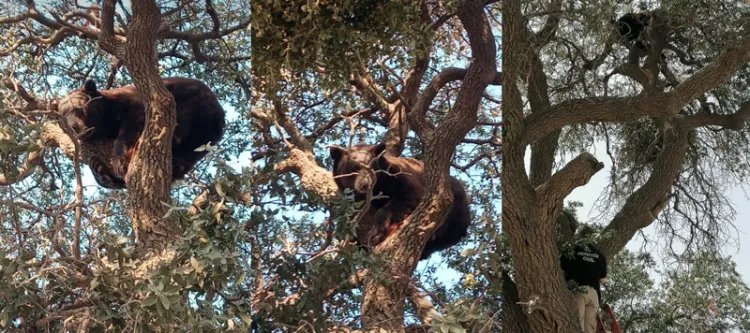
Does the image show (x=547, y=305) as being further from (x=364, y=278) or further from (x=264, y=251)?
(x=264, y=251)

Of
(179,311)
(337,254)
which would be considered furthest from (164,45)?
(179,311)

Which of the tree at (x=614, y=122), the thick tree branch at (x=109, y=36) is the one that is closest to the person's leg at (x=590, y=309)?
the tree at (x=614, y=122)

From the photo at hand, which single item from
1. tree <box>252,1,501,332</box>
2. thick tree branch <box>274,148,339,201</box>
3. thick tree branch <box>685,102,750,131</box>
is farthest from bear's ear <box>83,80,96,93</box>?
thick tree branch <box>685,102,750,131</box>

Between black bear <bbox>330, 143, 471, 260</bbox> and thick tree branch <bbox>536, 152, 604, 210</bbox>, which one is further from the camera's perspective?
black bear <bbox>330, 143, 471, 260</bbox>

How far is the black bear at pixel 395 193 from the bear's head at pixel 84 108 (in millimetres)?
929

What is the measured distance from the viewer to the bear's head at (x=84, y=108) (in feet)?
8.93

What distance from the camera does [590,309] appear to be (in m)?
2.84

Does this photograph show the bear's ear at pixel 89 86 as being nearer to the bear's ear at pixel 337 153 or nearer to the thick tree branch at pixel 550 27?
the bear's ear at pixel 337 153

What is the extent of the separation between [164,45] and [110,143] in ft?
1.47

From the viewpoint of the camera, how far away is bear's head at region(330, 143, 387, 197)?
2619 millimetres

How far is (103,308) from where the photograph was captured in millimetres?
2021

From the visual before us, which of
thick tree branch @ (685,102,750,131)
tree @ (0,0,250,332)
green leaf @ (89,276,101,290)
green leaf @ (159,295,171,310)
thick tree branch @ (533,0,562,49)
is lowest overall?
green leaf @ (159,295,171,310)

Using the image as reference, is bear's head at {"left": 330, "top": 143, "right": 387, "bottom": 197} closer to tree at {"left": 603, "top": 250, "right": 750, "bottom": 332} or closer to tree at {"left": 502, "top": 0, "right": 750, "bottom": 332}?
tree at {"left": 502, "top": 0, "right": 750, "bottom": 332}

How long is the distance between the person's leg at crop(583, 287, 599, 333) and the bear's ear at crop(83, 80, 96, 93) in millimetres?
2093
